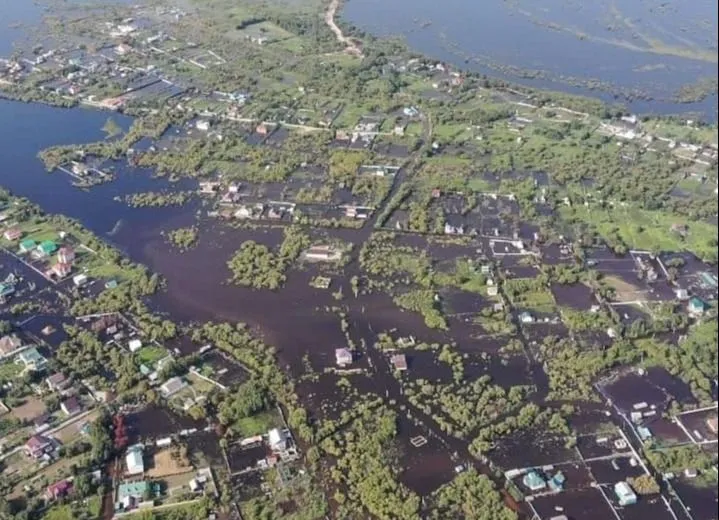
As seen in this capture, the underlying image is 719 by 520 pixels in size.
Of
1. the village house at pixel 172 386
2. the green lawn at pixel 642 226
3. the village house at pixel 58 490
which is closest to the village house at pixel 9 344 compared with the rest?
the village house at pixel 172 386

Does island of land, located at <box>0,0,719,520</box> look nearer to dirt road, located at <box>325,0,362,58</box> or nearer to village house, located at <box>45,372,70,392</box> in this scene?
village house, located at <box>45,372,70,392</box>

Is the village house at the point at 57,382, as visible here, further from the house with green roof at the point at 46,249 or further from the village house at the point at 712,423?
the village house at the point at 712,423

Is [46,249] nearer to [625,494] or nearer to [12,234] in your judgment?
[12,234]

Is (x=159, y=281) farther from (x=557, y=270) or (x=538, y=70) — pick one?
(x=538, y=70)

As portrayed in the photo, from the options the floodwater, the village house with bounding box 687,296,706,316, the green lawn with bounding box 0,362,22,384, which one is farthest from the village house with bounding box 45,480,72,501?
the floodwater

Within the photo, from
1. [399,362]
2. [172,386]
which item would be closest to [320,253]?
[399,362]

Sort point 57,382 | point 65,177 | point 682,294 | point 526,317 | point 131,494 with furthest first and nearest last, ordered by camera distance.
→ point 65,177 < point 682,294 < point 526,317 < point 57,382 < point 131,494

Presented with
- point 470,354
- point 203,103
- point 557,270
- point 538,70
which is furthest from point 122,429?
point 538,70

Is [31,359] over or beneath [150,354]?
beneath
